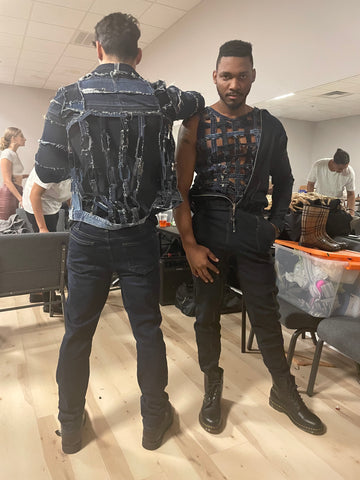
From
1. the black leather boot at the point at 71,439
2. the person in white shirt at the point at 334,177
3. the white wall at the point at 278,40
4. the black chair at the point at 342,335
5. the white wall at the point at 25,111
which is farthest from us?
the white wall at the point at 25,111

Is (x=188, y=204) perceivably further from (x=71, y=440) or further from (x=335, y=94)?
(x=335, y=94)

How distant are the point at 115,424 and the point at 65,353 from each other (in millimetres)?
489

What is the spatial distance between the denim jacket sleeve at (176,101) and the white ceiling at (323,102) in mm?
1475

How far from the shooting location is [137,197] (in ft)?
3.97

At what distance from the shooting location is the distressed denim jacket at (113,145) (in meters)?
1.12

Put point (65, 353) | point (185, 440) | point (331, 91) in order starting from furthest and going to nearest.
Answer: point (331, 91) → point (185, 440) → point (65, 353)

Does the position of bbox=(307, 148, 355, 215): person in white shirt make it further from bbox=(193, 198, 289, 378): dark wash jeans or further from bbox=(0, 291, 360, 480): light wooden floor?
bbox=(193, 198, 289, 378): dark wash jeans

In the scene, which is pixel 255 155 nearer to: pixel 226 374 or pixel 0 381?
pixel 226 374

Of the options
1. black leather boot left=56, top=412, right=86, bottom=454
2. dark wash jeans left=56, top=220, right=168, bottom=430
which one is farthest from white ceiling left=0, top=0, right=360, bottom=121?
black leather boot left=56, top=412, right=86, bottom=454

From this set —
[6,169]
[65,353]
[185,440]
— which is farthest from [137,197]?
[6,169]

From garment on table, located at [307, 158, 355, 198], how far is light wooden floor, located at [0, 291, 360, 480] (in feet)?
3.55

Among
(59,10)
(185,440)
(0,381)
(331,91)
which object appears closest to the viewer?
(185,440)

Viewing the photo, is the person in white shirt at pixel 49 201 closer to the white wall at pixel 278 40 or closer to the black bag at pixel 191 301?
the black bag at pixel 191 301

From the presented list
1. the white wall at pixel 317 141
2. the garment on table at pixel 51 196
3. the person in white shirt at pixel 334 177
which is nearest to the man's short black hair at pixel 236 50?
the white wall at pixel 317 141
